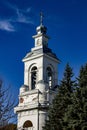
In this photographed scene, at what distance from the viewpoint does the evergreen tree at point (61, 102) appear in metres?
35.1

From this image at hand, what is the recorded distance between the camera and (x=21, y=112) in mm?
53875

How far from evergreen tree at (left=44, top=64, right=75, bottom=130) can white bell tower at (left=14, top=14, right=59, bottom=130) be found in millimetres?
15373

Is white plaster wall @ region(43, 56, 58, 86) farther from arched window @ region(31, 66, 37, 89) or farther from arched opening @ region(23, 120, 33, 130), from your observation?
arched opening @ region(23, 120, 33, 130)

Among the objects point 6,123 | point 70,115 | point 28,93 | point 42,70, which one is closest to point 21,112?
point 28,93

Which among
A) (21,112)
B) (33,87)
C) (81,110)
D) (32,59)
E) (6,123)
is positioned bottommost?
(6,123)

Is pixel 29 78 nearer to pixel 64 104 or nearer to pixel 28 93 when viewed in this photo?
pixel 28 93

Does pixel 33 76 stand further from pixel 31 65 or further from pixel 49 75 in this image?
pixel 49 75

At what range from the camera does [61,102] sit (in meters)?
35.5

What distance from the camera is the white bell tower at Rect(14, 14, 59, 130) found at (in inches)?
2050

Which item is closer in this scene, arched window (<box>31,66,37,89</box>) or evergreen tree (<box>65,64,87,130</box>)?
evergreen tree (<box>65,64,87,130</box>)

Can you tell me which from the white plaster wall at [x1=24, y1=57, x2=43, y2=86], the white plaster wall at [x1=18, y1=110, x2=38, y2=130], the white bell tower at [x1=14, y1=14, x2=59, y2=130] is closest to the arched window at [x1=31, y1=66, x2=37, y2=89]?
the white bell tower at [x1=14, y1=14, x2=59, y2=130]

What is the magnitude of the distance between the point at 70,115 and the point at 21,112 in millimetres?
22615

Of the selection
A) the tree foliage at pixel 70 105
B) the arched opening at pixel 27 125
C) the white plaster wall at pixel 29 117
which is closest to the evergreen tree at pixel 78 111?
the tree foliage at pixel 70 105

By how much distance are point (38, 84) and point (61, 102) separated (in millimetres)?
18018
